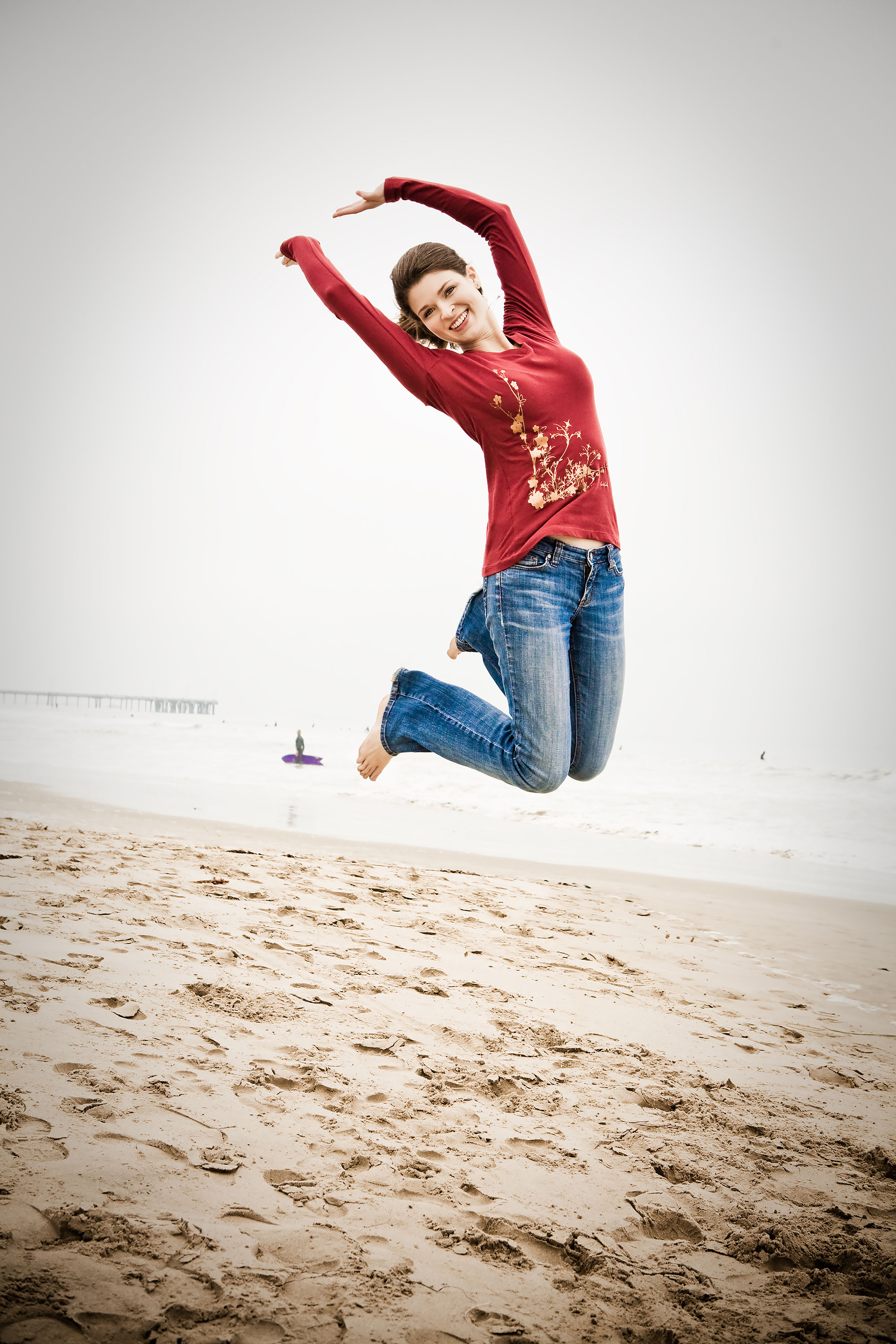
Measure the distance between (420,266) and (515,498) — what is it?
0.77 meters

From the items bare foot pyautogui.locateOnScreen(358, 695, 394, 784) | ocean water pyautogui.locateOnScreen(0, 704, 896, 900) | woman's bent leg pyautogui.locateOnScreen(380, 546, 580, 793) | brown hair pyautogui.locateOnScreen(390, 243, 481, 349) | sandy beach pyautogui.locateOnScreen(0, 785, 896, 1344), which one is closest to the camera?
sandy beach pyautogui.locateOnScreen(0, 785, 896, 1344)

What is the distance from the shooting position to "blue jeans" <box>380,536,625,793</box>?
89.9 inches

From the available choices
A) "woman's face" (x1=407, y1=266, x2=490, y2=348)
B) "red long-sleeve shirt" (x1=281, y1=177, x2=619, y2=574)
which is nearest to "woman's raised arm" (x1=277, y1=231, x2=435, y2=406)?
"red long-sleeve shirt" (x1=281, y1=177, x2=619, y2=574)

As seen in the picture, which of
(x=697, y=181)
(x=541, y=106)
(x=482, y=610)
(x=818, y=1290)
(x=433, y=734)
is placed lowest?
(x=818, y=1290)

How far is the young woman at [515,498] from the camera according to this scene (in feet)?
7.50

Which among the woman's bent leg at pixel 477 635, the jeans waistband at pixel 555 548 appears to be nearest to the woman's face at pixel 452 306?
the jeans waistband at pixel 555 548

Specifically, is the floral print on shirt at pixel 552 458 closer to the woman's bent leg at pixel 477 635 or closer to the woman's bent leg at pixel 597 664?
the woman's bent leg at pixel 597 664

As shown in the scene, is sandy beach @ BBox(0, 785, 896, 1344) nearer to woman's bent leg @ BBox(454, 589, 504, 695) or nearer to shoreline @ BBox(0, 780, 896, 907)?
woman's bent leg @ BBox(454, 589, 504, 695)

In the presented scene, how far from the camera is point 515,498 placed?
236 centimetres

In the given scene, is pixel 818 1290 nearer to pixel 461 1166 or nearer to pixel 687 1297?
pixel 687 1297

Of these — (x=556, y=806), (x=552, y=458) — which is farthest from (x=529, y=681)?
(x=556, y=806)

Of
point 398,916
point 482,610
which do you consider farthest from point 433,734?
point 398,916

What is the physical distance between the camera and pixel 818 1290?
1820 mm

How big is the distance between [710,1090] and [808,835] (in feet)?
37.5
